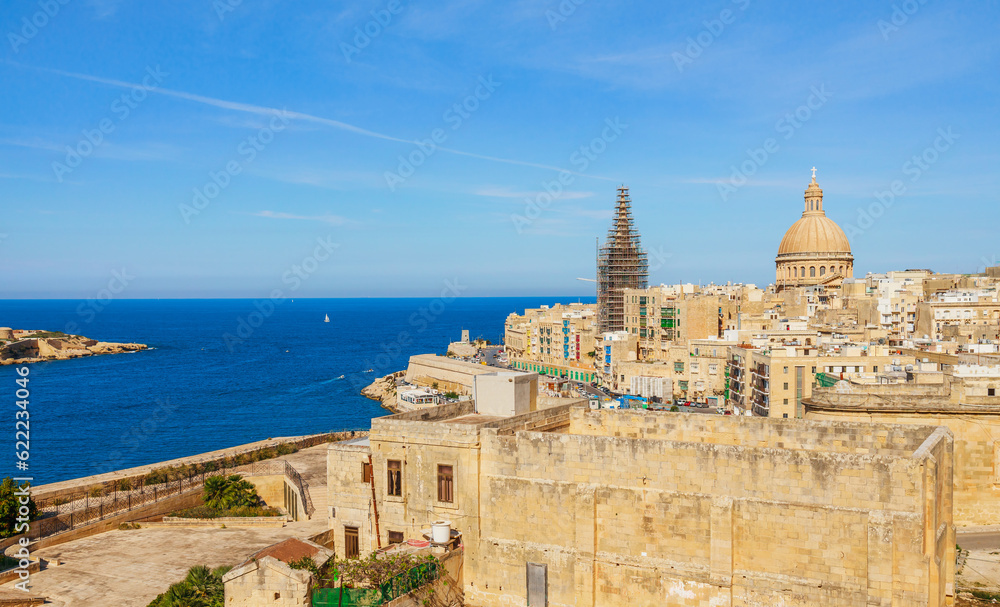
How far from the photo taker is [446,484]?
1702cm

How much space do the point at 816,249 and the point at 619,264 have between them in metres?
23.9

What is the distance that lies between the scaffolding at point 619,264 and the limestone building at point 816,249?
59.9 feet

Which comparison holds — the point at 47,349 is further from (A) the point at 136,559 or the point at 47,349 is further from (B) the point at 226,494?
(A) the point at 136,559

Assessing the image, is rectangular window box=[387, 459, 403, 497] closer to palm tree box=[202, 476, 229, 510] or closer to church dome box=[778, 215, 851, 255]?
palm tree box=[202, 476, 229, 510]

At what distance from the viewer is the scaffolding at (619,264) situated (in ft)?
Result: 310

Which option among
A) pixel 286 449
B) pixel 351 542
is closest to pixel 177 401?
pixel 286 449

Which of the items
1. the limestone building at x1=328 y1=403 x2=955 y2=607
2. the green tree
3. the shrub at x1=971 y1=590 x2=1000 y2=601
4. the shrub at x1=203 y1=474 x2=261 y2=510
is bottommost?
the shrub at x1=203 y1=474 x2=261 y2=510

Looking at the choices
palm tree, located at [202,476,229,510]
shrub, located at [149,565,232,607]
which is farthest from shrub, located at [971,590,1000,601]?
palm tree, located at [202,476,229,510]

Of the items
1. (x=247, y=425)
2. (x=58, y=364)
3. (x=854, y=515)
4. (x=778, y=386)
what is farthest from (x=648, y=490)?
(x=58, y=364)

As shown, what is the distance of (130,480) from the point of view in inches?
1233

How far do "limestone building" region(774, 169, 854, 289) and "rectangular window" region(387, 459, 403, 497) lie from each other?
267ft

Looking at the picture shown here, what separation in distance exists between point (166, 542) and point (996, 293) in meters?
67.9

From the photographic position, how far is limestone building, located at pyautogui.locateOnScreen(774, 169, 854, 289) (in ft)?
292

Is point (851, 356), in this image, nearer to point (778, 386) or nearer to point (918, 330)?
point (778, 386)
